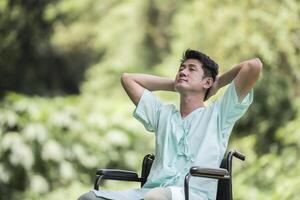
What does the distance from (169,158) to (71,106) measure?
213 inches

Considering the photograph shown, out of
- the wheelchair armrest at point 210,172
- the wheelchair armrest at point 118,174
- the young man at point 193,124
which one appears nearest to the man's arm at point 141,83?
the young man at point 193,124

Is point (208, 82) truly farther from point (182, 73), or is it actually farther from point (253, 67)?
point (253, 67)

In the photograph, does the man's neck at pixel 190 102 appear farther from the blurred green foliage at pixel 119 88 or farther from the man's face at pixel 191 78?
the blurred green foliage at pixel 119 88

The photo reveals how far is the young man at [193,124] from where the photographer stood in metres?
3.32

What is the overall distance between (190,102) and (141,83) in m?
0.34

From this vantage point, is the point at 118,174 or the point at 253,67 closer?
the point at 253,67

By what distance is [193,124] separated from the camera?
344 centimetres

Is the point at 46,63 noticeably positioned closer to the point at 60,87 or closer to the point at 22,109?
the point at 60,87

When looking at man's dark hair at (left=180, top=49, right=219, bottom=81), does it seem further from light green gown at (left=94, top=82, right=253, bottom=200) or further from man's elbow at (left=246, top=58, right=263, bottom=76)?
man's elbow at (left=246, top=58, right=263, bottom=76)

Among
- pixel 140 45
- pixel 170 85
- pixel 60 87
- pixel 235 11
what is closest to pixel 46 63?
pixel 60 87

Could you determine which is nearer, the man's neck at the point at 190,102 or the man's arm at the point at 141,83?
the man's neck at the point at 190,102

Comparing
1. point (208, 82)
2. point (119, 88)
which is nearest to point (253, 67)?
point (208, 82)

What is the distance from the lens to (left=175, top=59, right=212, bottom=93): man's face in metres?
3.47

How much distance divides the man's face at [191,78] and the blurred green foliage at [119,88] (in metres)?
3.60
